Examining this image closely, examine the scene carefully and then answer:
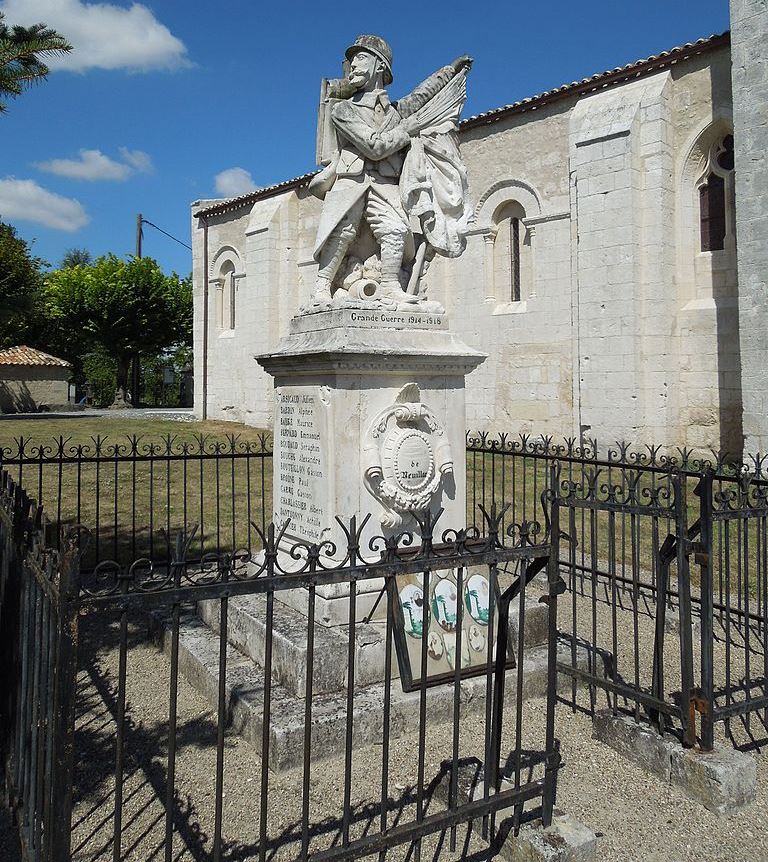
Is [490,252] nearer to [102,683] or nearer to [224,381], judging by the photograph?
[224,381]

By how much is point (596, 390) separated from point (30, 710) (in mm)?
12741

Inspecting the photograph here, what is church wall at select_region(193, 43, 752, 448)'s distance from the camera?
1304 centimetres

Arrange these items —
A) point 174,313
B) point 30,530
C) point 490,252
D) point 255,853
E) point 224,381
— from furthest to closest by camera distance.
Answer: point 174,313, point 224,381, point 490,252, point 255,853, point 30,530

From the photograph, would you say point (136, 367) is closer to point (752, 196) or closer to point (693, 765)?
point (752, 196)

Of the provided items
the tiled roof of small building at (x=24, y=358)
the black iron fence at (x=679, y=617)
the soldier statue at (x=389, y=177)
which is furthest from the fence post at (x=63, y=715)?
the tiled roof of small building at (x=24, y=358)

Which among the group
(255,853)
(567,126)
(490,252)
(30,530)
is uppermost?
(567,126)

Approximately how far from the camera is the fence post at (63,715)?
79.4 inches

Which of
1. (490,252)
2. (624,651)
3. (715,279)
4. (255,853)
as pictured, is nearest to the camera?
(255,853)

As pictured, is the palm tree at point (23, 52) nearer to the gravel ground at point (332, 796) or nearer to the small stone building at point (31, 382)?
the gravel ground at point (332, 796)

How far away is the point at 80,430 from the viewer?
18.3 metres

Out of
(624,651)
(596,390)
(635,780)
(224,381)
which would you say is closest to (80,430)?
(224,381)

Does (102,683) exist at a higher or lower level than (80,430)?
lower

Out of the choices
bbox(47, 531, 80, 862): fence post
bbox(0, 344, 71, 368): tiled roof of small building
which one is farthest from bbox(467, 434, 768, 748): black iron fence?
bbox(0, 344, 71, 368): tiled roof of small building

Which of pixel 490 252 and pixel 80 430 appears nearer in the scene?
pixel 490 252
